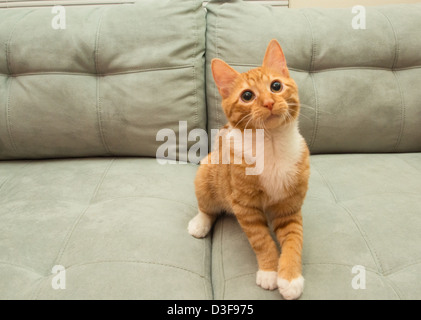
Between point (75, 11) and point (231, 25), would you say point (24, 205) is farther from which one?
point (231, 25)

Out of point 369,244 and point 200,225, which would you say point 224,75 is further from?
point 369,244

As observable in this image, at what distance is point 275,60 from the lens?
88 cm

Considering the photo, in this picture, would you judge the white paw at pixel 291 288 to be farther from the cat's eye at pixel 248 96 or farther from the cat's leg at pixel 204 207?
the cat's eye at pixel 248 96

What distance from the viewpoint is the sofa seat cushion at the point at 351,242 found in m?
0.70

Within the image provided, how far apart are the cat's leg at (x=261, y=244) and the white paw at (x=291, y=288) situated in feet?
0.10

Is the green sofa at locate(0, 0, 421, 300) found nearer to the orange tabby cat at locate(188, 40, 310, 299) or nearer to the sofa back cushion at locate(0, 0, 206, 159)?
the sofa back cushion at locate(0, 0, 206, 159)

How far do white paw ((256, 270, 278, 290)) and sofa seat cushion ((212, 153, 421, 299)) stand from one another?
0.02 meters

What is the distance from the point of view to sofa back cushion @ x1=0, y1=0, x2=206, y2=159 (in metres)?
1.24

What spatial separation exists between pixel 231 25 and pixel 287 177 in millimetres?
768

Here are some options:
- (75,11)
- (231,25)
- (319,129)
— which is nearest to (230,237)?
(319,129)

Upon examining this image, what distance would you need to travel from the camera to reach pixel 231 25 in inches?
49.6

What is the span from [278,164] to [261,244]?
0.22 m

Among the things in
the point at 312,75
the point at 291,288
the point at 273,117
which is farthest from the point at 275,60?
the point at 291,288

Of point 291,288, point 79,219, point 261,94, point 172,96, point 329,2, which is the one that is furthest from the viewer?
point 329,2
